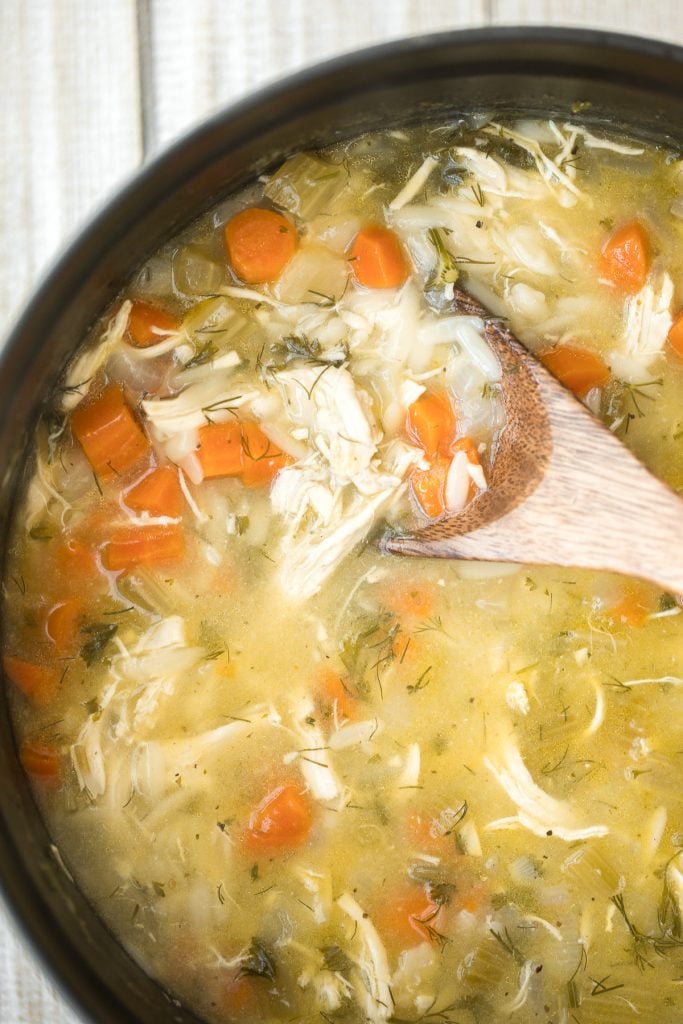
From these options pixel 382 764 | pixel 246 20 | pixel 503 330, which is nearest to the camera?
pixel 503 330

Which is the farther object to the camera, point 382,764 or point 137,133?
point 137,133

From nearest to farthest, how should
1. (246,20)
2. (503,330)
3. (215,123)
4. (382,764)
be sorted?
(215,123), (503,330), (382,764), (246,20)

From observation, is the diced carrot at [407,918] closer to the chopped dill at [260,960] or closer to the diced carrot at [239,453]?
the chopped dill at [260,960]

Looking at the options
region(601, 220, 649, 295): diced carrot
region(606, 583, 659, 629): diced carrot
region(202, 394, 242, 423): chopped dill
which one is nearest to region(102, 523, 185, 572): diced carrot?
region(202, 394, 242, 423): chopped dill

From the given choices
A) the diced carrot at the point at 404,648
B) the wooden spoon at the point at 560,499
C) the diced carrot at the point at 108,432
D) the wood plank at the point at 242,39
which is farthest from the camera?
the wood plank at the point at 242,39

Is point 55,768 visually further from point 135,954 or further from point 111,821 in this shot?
point 135,954

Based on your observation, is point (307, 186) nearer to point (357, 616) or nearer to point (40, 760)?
point (357, 616)

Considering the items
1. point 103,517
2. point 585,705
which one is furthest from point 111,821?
point 585,705

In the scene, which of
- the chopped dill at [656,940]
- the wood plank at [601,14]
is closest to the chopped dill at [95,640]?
the chopped dill at [656,940]
